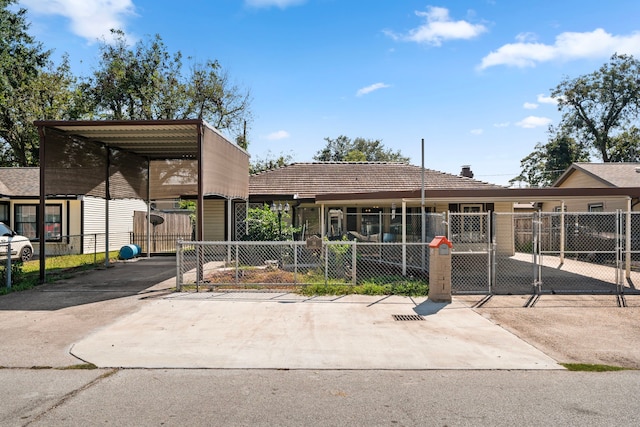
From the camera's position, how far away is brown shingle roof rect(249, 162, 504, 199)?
801 inches

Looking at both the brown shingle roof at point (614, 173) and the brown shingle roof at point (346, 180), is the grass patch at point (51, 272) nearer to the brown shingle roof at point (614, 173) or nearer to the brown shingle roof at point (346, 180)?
the brown shingle roof at point (346, 180)

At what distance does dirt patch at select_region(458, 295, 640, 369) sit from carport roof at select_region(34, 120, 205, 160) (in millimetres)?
8241

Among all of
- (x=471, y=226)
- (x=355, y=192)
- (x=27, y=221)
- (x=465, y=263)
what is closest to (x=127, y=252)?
(x=27, y=221)

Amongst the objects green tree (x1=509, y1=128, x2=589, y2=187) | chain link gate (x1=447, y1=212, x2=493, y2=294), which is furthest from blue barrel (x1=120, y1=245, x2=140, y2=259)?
green tree (x1=509, y1=128, x2=589, y2=187)

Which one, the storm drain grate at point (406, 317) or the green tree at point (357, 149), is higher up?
the green tree at point (357, 149)

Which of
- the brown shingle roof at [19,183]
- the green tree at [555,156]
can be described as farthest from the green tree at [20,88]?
the green tree at [555,156]

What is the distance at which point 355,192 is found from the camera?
18344 millimetres

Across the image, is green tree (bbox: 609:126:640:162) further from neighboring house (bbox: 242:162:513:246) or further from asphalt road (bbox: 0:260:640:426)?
asphalt road (bbox: 0:260:640:426)

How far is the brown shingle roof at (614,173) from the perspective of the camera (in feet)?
62.5

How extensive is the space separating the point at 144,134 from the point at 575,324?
40.1 feet

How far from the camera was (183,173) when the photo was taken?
17953 millimetres

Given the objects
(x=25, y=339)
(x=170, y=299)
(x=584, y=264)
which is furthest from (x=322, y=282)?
(x=584, y=264)

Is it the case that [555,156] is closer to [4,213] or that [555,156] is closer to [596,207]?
[596,207]

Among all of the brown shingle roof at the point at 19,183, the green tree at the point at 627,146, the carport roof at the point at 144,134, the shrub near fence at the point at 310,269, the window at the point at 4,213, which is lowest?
the shrub near fence at the point at 310,269
